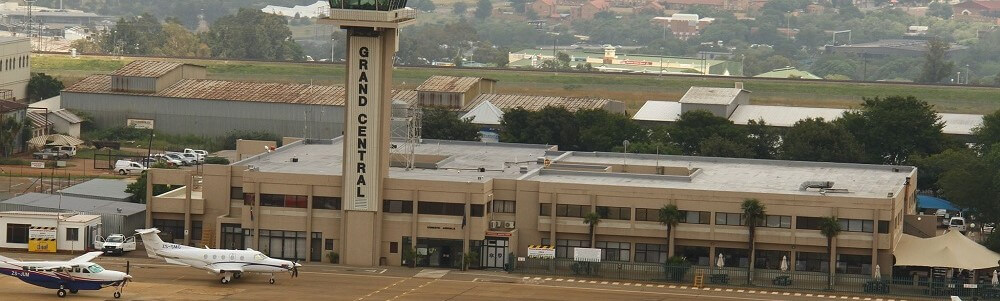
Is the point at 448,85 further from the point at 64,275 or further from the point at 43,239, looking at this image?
the point at 64,275

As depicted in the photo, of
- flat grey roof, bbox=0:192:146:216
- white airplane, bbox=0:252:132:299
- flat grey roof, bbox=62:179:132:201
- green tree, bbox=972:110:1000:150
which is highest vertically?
green tree, bbox=972:110:1000:150

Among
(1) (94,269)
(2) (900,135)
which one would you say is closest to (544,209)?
(1) (94,269)

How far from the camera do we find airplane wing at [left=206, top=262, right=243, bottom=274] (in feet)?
315

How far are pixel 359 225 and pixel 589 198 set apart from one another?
1187 cm

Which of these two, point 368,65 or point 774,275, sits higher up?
point 368,65

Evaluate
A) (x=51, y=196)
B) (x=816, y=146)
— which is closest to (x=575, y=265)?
(x=51, y=196)

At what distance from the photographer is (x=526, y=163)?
116562 mm

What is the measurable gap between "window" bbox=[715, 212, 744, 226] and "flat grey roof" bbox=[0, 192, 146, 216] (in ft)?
104

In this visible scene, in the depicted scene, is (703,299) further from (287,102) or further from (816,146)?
(287,102)

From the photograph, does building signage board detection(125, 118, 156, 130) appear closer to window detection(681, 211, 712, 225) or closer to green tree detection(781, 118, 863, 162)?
green tree detection(781, 118, 863, 162)

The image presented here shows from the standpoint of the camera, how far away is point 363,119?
339 ft

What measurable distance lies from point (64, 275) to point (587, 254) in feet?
89.3

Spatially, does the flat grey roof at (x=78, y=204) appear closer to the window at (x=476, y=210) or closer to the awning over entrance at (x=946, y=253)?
the window at (x=476, y=210)

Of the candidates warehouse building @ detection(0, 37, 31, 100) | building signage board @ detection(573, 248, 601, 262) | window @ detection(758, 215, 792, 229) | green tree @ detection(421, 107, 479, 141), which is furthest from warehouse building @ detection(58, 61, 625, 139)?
window @ detection(758, 215, 792, 229)
